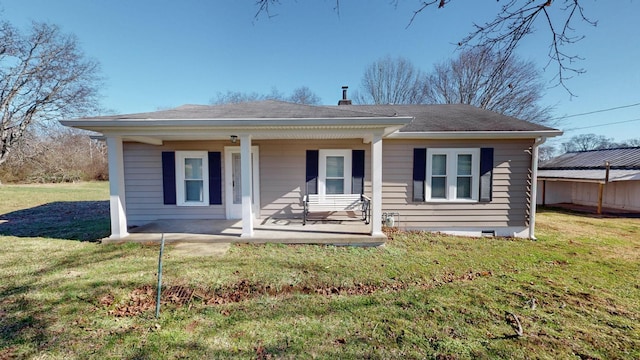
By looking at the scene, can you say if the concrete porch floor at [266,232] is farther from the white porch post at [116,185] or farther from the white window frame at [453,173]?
the white window frame at [453,173]

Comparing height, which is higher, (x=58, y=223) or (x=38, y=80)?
(x=38, y=80)

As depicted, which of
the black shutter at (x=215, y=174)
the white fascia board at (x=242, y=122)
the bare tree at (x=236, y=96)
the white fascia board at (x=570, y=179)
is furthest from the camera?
the bare tree at (x=236, y=96)

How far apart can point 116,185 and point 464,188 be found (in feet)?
26.8

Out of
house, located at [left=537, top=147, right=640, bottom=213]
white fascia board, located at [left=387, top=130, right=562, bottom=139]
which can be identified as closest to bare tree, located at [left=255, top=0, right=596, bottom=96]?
white fascia board, located at [left=387, top=130, right=562, bottom=139]

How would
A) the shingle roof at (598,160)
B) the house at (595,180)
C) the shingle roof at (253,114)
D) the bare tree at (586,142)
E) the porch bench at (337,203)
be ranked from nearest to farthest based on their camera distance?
the shingle roof at (253,114), the porch bench at (337,203), the house at (595,180), the shingle roof at (598,160), the bare tree at (586,142)

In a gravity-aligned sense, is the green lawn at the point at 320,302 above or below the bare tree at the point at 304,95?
below

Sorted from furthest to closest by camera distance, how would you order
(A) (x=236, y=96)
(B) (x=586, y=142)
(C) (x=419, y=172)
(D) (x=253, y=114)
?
1. (B) (x=586, y=142)
2. (A) (x=236, y=96)
3. (C) (x=419, y=172)
4. (D) (x=253, y=114)

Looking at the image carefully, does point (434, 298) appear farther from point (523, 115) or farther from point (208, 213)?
point (523, 115)

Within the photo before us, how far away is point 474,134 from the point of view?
6.05 meters

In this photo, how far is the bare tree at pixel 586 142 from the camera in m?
37.1

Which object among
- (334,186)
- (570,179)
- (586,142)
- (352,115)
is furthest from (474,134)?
(586,142)

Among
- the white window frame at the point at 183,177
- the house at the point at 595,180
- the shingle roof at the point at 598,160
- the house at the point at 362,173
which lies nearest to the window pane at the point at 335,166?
the house at the point at 362,173

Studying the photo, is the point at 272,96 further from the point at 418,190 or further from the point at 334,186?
the point at 418,190

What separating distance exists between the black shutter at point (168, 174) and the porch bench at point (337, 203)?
3.64 m
